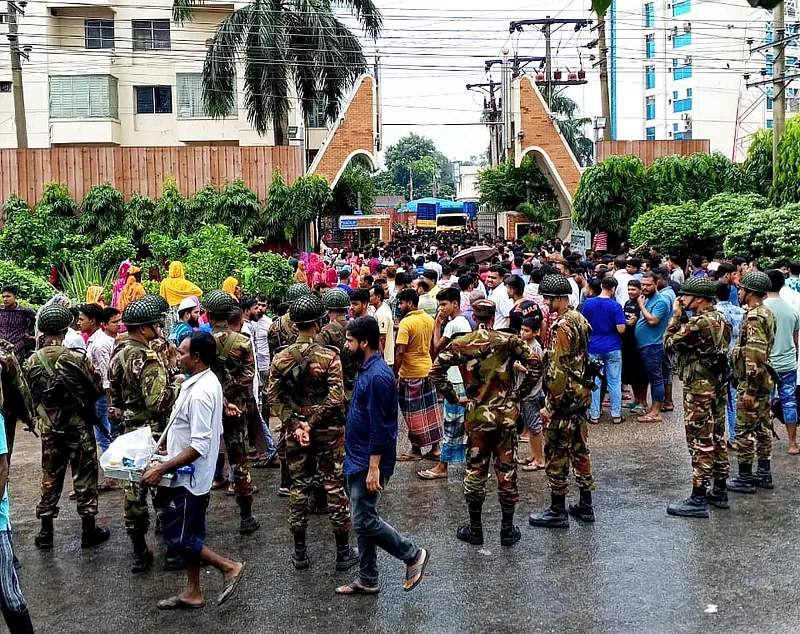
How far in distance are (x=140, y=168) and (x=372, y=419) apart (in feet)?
58.3

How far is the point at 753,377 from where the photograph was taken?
791 centimetres

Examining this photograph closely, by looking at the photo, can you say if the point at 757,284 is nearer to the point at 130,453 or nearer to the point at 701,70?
the point at 130,453

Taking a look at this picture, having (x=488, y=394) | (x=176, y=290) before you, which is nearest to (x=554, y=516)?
(x=488, y=394)

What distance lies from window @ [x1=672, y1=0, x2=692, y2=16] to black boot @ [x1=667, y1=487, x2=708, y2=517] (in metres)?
54.8

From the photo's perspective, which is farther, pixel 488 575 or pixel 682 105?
pixel 682 105

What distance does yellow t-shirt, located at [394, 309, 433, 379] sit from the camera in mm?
9026

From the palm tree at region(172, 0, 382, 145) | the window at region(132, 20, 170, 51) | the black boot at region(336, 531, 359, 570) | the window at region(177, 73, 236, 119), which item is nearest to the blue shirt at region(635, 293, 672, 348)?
the black boot at region(336, 531, 359, 570)

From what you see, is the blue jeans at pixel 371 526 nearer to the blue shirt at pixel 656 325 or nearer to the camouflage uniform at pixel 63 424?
the camouflage uniform at pixel 63 424

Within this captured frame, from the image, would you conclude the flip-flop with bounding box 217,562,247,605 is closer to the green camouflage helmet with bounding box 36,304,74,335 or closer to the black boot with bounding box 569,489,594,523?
the green camouflage helmet with bounding box 36,304,74,335

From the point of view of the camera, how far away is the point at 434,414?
925 cm

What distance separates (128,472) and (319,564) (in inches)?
63.4

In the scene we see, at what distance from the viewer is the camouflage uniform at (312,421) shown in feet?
20.7

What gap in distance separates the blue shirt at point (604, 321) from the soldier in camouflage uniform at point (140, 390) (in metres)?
5.51

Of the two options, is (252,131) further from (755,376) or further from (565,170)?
(755,376)
